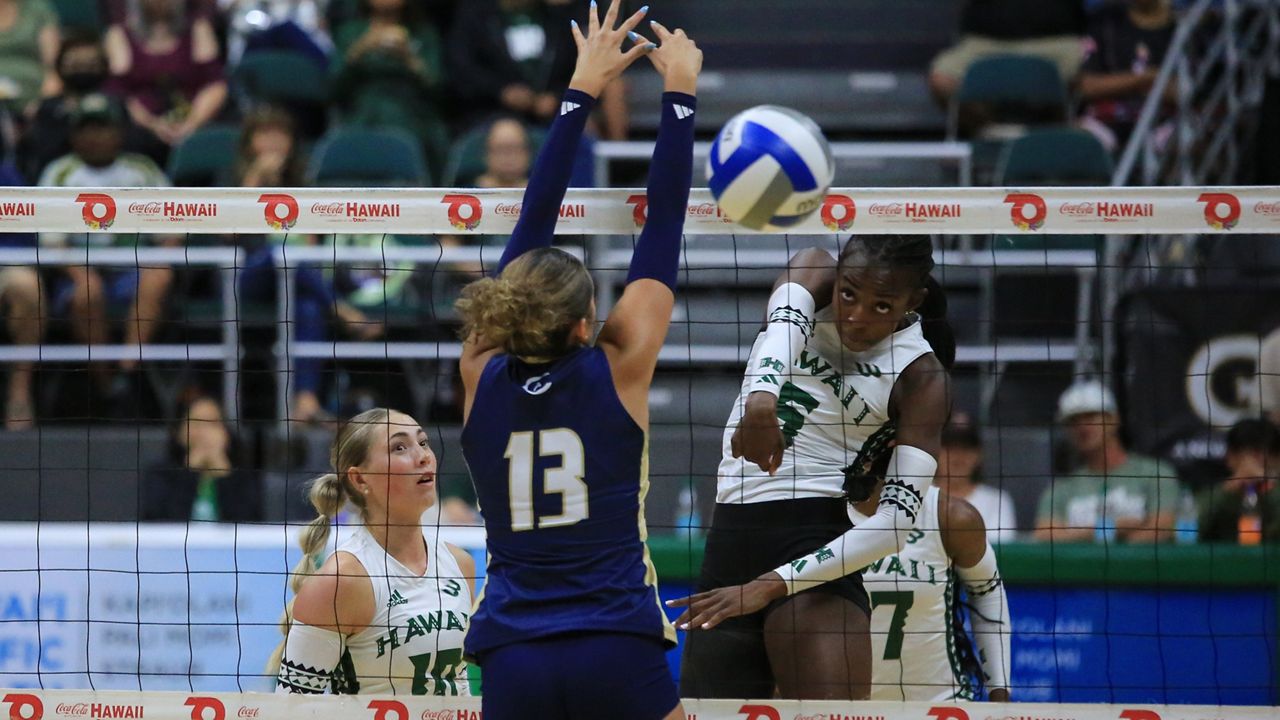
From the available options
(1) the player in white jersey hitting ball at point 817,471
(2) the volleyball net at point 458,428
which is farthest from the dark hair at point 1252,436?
(1) the player in white jersey hitting ball at point 817,471

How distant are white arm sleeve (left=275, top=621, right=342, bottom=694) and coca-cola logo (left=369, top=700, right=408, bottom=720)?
0.61ft

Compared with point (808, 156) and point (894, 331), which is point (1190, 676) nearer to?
point (894, 331)

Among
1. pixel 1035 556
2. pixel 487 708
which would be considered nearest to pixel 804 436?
pixel 487 708

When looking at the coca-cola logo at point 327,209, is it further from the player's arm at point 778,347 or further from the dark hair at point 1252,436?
the dark hair at point 1252,436

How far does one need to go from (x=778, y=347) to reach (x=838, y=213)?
418 mm

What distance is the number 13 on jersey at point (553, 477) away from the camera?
11.9ft

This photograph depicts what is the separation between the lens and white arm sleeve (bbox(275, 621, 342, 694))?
14.7 ft

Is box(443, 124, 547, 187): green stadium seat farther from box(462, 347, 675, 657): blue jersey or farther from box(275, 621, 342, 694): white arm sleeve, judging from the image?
box(462, 347, 675, 657): blue jersey

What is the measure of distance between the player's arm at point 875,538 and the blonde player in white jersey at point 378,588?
29.8 inches

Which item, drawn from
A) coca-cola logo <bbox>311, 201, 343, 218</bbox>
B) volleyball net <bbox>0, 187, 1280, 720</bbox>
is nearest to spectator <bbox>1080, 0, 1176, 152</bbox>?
volleyball net <bbox>0, 187, 1280, 720</bbox>

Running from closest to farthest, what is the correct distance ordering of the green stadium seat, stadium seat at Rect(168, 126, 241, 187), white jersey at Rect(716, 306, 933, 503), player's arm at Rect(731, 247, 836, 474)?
player's arm at Rect(731, 247, 836, 474), white jersey at Rect(716, 306, 933, 503), the green stadium seat, stadium seat at Rect(168, 126, 241, 187)

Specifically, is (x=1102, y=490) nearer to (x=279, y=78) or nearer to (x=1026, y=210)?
(x=1026, y=210)

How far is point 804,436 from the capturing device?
464 centimetres

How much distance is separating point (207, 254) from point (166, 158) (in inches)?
69.9
